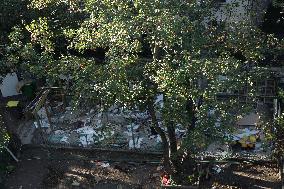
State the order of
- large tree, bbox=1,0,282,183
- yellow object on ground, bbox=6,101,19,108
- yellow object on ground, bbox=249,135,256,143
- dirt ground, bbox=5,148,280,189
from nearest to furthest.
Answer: large tree, bbox=1,0,282,183
dirt ground, bbox=5,148,280,189
yellow object on ground, bbox=249,135,256,143
yellow object on ground, bbox=6,101,19,108

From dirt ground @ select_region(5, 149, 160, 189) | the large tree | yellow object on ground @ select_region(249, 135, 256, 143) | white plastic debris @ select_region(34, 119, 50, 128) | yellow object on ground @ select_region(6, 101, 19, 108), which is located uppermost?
the large tree

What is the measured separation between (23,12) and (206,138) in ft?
29.5

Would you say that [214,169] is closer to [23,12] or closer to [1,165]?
[1,165]

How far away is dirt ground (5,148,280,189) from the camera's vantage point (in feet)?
46.0

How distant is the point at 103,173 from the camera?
583 inches

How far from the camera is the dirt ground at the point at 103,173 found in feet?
46.0

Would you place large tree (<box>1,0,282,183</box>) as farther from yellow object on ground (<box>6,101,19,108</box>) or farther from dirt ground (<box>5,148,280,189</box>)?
yellow object on ground (<box>6,101,19,108</box>)

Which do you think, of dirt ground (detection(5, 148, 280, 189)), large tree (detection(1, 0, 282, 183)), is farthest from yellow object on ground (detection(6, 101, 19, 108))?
large tree (detection(1, 0, 282, 183))

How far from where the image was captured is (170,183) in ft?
44.7

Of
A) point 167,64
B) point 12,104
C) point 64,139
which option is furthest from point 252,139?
point 12,104

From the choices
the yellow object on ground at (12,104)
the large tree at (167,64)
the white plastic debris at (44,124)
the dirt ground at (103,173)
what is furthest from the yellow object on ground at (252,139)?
the yellow object on ground at (12,104)

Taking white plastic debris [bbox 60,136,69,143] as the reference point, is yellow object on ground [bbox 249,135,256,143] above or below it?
above

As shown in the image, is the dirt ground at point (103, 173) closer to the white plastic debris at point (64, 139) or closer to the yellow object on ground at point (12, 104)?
the white plastic debris at point (64, 139)

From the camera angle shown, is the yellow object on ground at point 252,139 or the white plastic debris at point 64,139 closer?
the yellow object on ground at point 252,139
